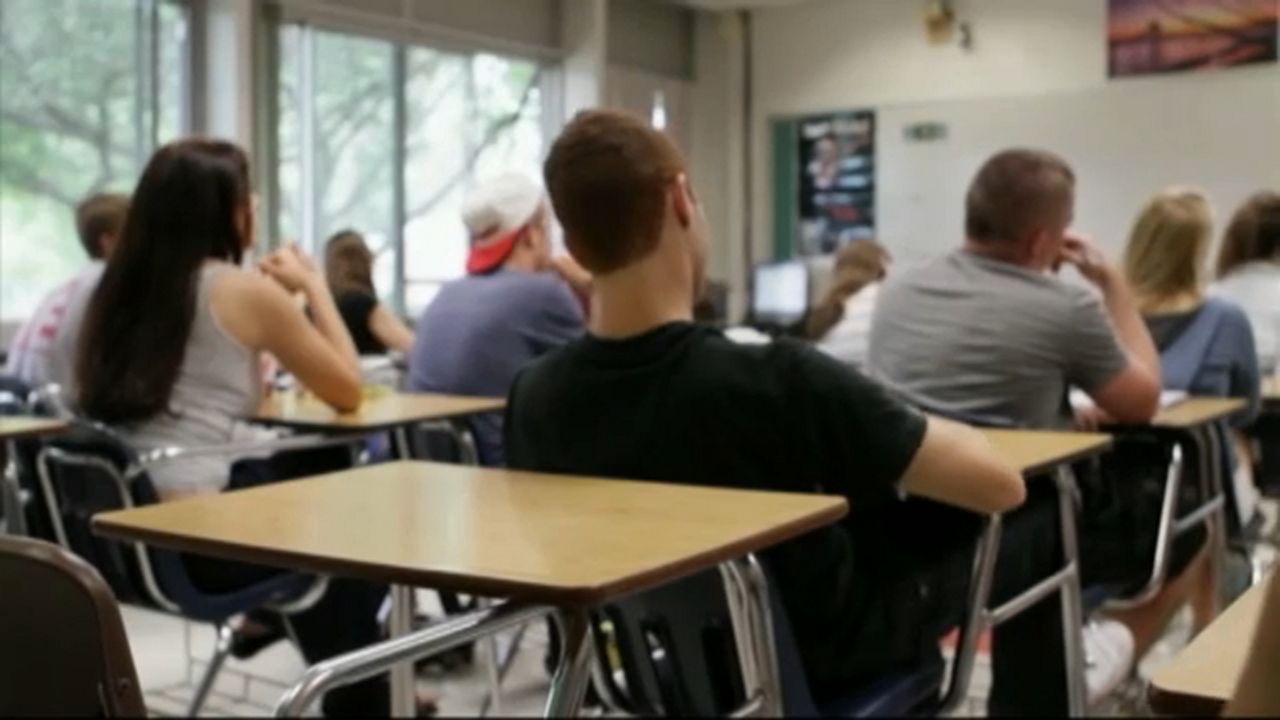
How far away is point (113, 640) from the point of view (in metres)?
0.90

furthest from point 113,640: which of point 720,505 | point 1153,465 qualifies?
point 1153,465

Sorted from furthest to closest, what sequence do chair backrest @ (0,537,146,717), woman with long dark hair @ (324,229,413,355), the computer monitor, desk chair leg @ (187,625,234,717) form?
the computer monitor → woman with long dark hair @ (324,229,413,355) → desk chair leg @ (187,625,234,717) → chair backrest @ (0,537,146,717)

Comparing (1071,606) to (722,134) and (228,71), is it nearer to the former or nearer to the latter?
(228,71)

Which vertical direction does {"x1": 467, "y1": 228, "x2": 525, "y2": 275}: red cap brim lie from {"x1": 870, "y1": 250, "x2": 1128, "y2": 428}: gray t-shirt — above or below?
above

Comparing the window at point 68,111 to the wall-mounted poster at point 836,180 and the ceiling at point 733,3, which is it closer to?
the ceiling at point 733,3

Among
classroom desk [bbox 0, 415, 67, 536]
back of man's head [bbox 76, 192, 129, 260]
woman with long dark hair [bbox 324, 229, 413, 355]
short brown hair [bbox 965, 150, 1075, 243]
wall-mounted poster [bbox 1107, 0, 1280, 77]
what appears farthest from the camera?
wall-mounted poster [bbox 1107, 0, 1280, 77]

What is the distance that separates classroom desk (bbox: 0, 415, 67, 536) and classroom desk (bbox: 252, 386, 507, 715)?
Result: 423 mm

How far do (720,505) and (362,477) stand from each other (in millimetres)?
506

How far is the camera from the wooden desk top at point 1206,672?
89 cm

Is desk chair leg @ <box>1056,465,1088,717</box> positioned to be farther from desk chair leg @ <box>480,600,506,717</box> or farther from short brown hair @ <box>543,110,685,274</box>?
desk chair leg @ <box>480,600,506,717</box>

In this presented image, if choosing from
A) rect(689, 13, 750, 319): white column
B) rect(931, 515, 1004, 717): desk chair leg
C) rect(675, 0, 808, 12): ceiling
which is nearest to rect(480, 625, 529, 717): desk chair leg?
rect(931, 515, 1004, 717): desk chair leg

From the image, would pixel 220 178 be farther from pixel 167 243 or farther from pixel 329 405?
pixel 329 405

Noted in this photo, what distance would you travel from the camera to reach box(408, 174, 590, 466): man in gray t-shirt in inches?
131

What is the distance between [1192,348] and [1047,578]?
1176mm
